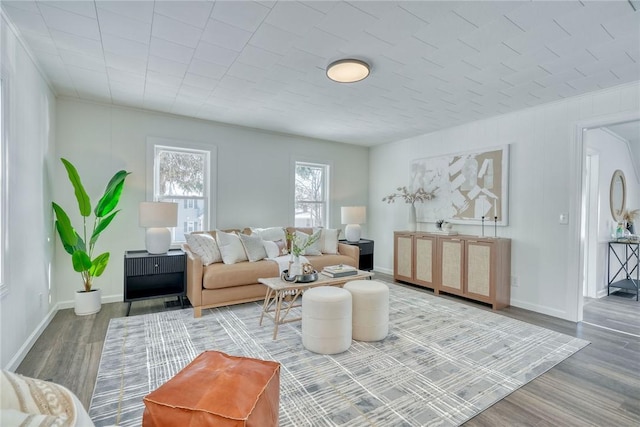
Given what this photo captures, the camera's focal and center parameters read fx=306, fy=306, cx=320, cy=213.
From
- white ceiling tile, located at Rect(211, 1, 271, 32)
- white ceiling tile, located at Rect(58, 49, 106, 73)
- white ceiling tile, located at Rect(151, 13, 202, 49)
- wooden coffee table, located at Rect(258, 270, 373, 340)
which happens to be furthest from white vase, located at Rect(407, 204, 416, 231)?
white ceiling tile, located at Rect(58, 49, 106, 73)

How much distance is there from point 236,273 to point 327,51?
101 inches

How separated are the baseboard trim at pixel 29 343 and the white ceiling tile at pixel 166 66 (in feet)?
8.58

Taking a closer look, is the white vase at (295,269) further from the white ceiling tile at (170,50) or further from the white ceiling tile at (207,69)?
the white ceiling tile at (170,50)

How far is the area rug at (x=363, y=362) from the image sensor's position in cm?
186

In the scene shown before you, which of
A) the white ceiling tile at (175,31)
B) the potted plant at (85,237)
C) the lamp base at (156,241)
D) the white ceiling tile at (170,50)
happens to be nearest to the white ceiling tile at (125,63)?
the white ceiling tile at (170,50)

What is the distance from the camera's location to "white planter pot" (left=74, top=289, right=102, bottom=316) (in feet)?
11.3

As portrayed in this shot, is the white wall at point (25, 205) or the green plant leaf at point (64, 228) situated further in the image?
the green plant leaf at point (64, 228)

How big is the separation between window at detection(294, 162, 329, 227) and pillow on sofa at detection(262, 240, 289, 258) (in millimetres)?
1175

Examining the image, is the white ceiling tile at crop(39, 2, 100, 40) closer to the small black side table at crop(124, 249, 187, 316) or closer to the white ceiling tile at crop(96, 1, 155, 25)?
the white ceiling tile at crop(96, 1, 155, 25)

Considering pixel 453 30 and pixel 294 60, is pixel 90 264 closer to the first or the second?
pixel 294 60

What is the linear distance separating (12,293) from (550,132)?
18.3 ft

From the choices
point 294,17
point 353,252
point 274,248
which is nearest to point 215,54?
point 294,17

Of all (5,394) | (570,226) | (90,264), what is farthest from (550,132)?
(90,264)

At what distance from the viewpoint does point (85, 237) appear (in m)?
3.75
